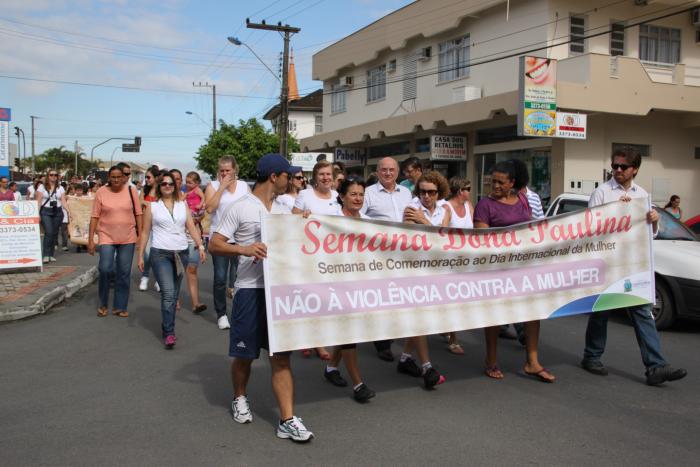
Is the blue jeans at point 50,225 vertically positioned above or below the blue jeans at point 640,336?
above

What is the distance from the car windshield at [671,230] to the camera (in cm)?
853

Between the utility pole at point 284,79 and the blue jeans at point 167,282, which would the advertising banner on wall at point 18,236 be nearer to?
the blue jeans at point 167,282

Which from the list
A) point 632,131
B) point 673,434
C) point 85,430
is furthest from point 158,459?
point 632,131

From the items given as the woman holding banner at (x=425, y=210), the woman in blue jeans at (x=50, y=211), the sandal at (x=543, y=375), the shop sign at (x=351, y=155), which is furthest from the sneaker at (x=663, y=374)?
the shop sign at (x=351, y=155)

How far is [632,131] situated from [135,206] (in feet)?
53.7

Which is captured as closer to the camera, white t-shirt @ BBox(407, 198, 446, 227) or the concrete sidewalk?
white t-shirt @ BBox(407, 198, 446, 227)

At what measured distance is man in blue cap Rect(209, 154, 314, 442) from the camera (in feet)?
14.2

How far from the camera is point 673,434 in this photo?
4473 mm

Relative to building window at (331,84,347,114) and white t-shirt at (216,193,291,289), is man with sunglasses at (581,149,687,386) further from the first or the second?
building window at (331,84,347,114)

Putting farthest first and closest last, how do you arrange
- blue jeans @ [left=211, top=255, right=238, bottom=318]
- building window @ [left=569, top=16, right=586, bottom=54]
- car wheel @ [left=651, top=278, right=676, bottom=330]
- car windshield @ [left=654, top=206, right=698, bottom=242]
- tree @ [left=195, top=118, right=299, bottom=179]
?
tree @ [left=195, top=118, right=299, bottom=179] < building window @ [left=569, top=16, right=586, bottom=54] < car windshield @ [left=654, top=206, right=698, bottom=242] < blue jeans @ [left=211, top=255, right=238, bottom=318] < car wheel @ [left=651, top=278, right=676, bottom=330]

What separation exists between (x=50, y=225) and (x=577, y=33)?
1574cm

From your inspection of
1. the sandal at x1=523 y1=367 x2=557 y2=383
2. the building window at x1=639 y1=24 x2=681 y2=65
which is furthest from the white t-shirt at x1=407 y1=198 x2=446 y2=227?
the building window at x1=639 y1=24 x2=681 y2=65

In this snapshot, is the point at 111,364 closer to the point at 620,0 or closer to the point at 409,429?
the point at 409,429

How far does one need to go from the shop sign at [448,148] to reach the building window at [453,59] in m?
2.39
